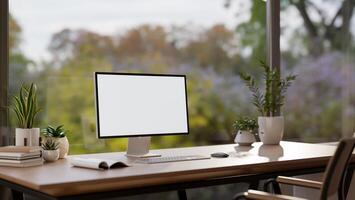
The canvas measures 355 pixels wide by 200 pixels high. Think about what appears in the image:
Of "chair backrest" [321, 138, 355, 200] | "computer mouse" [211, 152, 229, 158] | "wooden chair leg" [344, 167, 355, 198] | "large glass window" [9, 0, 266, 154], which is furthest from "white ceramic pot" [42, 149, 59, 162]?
"wooden chair leg" [344, 167, 355, 198]

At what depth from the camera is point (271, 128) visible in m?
3.15

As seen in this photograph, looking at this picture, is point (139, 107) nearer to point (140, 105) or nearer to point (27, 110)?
point (140, 105)

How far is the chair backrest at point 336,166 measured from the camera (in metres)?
1.99

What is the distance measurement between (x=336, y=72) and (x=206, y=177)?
2061 mm

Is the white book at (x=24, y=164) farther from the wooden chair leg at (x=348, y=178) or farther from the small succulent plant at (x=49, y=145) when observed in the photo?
the wooden chair leg at (x=348, y=178)

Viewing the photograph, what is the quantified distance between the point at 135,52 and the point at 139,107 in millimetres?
740

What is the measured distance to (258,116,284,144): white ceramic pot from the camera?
3135 mm

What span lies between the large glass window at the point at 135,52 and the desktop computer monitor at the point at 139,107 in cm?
57

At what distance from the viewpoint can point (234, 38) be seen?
3.62 meters

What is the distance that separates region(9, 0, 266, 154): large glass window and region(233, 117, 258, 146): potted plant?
0.35 m

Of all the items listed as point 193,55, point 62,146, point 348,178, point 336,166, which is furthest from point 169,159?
point 193,55

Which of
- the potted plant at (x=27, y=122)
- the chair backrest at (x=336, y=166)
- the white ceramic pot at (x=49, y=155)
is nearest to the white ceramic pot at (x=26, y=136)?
the potted plant at (x=27, y=122)

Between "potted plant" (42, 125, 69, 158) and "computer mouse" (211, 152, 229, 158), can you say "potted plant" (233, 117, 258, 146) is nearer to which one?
"computer mouse" (211, 152, 229, 158)

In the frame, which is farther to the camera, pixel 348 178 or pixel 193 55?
pixel 193 55
